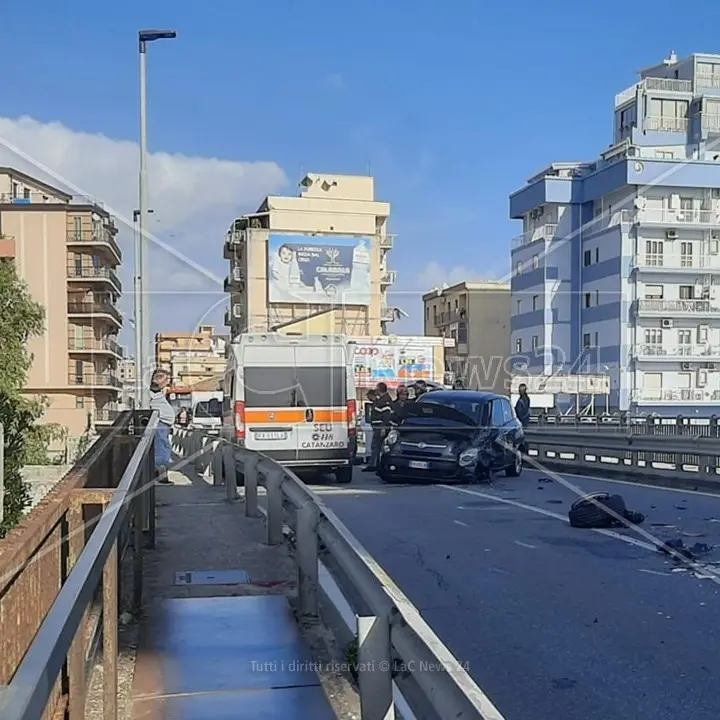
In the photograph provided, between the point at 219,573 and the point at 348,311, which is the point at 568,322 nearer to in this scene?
the point at 348,311

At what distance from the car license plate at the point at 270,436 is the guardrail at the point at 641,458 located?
6420 mm

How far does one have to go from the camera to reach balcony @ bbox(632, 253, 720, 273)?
58.2 meters

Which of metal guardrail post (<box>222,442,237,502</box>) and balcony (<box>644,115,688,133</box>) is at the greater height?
balcony (<box>644,115,688,133</box>)

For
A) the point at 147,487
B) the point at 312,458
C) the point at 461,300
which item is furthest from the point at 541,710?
the point at 461,300

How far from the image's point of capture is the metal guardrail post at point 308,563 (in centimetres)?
627

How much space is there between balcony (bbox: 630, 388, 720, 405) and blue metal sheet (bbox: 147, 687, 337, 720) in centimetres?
5604

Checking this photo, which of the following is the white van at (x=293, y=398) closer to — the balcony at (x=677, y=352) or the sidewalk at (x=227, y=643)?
the sidewalk at (x=227, y=643)

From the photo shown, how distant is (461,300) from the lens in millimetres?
85812

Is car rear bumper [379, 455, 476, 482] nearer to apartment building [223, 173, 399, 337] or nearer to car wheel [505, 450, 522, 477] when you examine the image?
car wheel [505, 450, 522, 477]

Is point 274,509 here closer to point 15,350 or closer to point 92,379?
point 15,350

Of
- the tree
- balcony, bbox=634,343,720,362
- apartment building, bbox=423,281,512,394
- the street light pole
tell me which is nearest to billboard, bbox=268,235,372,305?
apartment building, bbox=423,281,512,394

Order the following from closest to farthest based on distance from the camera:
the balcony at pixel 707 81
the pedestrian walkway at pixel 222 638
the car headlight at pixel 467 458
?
the pedestrian walkway at pixel 222 638, the car headlight at pixel 467 458, the balcony at pixel 707 81

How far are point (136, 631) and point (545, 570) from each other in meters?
3.97

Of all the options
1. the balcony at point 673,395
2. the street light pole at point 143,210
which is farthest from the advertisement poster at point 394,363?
the street light pole at point 143,210
